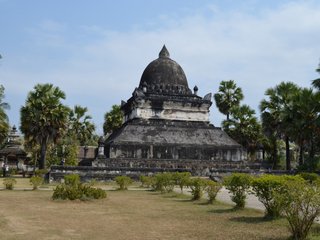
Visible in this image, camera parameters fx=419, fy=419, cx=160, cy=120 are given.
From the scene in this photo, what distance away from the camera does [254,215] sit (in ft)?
39.1

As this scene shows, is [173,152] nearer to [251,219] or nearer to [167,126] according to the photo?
[167,126]

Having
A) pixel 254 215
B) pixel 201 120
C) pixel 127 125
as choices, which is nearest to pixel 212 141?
pixel 201 120

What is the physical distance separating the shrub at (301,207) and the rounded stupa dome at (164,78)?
31196 millimetres

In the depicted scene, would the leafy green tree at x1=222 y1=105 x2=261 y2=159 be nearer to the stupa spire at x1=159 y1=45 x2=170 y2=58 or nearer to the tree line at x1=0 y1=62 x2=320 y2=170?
the tree line at x1=0 y1=62 x2=320 y2=170

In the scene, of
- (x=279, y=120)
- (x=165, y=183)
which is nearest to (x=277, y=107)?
(x=279, y=120)

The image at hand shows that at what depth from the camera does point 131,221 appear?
10.8 meters

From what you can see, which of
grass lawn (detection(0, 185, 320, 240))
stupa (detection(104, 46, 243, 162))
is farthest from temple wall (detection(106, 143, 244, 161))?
grass lawn (detection(0, 185, 320, 240))

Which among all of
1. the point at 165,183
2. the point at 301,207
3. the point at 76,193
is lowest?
the point at 76,193

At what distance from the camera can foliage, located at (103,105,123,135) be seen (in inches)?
1859

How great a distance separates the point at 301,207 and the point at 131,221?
4374 millimetres

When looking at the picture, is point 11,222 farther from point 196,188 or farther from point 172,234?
point 196,188

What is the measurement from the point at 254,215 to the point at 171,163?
22077 mm

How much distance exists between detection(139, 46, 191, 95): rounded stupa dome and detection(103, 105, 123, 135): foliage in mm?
6607

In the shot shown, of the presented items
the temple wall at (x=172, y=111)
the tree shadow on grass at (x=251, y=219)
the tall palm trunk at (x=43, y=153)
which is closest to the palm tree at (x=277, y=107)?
the temple wall at (x=172, y=111)
